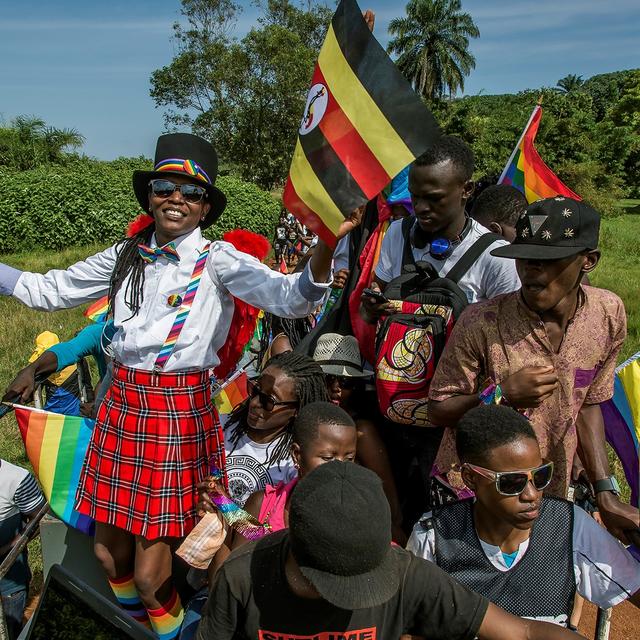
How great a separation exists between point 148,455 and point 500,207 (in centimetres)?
274

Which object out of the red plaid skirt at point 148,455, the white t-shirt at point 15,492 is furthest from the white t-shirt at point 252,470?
the white t-shirt at point 15,492

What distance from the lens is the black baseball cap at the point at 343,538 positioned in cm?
135

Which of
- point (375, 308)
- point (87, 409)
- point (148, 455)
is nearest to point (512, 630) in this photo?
point (375, 308)

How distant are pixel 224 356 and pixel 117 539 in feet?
2.73

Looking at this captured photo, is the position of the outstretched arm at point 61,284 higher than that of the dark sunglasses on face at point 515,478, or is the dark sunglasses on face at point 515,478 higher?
the outstretched arm at point 61,284

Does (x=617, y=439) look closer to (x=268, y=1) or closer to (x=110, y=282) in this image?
(x=110, y=282)

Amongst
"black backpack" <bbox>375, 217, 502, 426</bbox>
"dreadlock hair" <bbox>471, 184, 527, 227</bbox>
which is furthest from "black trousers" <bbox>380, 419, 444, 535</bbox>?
"dreadlock hair" <bbox>471, 184, 527, 227</bbox>

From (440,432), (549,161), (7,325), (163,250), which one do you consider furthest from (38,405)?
(549,161)

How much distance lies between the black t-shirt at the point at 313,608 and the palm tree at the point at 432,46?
51.1m

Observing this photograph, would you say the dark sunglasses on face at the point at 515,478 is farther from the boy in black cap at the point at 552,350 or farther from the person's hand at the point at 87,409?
the person's hand at the point at 87,409

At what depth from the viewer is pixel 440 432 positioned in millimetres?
2664

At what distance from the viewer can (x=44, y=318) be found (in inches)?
344

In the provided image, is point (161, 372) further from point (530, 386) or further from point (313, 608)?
point (530, 386)

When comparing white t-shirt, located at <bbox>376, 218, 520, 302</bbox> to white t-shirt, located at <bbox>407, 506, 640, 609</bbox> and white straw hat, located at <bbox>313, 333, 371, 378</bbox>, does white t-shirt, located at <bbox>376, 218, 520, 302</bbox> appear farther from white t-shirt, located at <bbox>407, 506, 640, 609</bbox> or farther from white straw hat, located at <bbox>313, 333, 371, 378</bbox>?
white t-shirt, located at <bbox>407, 506, 640, 609</bbox>
